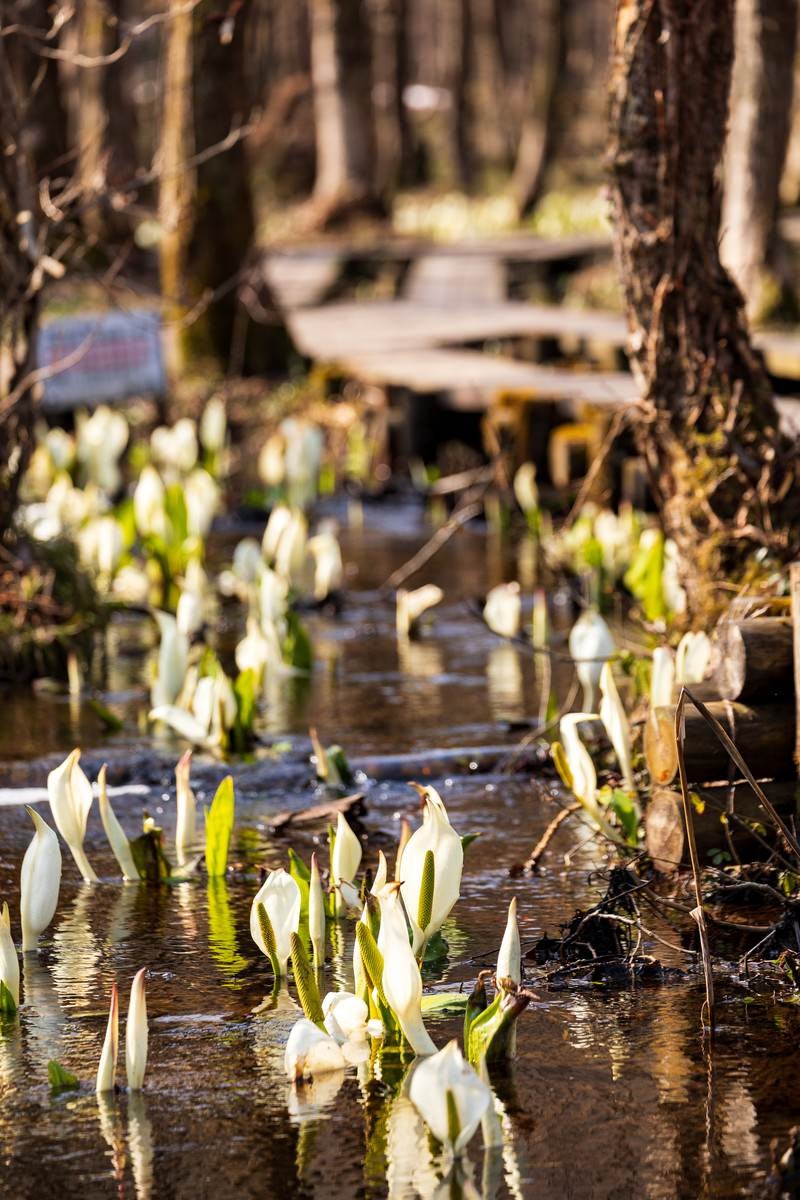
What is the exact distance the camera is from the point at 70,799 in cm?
419

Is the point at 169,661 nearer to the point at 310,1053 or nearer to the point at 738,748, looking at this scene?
the point at 738,748

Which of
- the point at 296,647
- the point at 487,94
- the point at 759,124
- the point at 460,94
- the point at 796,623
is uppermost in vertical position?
the point at 487,94

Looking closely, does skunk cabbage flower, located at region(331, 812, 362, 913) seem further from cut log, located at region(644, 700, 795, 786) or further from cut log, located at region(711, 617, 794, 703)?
cut log, located at region(711, 617, 794, 703)

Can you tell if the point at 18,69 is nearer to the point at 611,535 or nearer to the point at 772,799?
the point at 611,535

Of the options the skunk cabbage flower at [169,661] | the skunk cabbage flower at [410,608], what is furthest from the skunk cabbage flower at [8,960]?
the skunk cabbage flower at [410,608]

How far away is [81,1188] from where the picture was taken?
2916mm

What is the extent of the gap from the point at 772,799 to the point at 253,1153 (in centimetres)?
182

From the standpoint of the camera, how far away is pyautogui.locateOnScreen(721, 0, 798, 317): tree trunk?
1348 cm

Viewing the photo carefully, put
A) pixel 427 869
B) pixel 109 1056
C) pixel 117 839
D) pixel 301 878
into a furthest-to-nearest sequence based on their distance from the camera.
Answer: pixel 117 839 < pixel 301 878 < pixel 427 869 < pixel 109 1056

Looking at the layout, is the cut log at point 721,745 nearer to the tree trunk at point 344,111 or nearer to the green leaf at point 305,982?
the green leaf at point 305,982

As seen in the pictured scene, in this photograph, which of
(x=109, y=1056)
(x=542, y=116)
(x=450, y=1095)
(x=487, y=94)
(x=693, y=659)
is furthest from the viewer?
(x=487, y=94)

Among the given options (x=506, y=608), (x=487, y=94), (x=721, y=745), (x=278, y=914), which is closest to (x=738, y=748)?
(x=721, y=745)

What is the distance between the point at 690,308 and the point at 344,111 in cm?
2184

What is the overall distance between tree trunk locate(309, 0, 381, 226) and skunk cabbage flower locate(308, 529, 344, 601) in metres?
17.3
